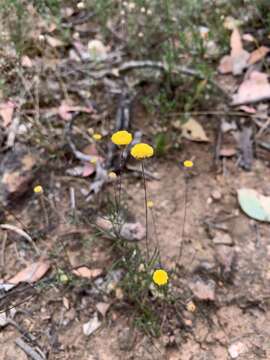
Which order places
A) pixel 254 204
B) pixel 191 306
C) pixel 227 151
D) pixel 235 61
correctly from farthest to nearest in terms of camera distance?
pixel 235 61, pixel 227 151, pixel 254 204, pixel 191 306

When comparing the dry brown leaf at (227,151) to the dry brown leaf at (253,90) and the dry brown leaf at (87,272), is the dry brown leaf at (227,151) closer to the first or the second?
the dry brown leaf at (253,90)

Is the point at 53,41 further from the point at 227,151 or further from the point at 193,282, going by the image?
the point at 193,282

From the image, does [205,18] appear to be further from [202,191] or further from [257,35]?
[202,191]

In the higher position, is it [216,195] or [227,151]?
[227,151]

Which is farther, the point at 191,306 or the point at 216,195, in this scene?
the point at 216,195

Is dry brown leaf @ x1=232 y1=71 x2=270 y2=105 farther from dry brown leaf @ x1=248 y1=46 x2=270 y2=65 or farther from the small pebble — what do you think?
the small pebble

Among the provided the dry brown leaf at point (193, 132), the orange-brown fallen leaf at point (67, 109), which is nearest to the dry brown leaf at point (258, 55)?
the dry brown leaf at point (193, 132)

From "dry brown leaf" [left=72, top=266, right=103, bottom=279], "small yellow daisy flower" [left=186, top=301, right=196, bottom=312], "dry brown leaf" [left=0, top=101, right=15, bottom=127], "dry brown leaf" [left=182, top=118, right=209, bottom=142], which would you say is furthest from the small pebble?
"dry brown leaf" [left=0, top=101, right=15, bottom=127]

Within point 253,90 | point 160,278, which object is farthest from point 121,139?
point 253,90
